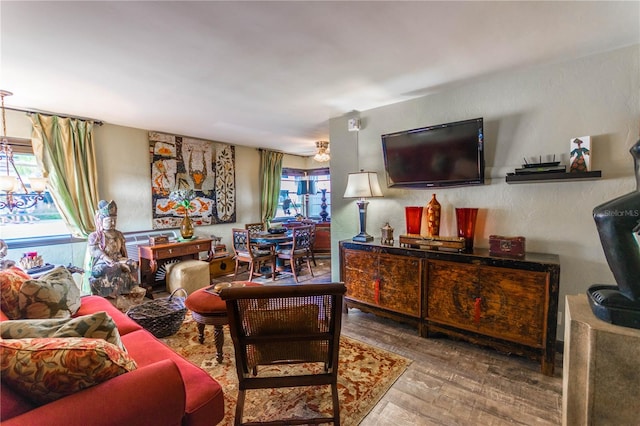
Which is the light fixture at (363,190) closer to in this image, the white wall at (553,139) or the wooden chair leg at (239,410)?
the white wall at (553,139)

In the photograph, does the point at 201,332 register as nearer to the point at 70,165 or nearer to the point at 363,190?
the point at 363,190

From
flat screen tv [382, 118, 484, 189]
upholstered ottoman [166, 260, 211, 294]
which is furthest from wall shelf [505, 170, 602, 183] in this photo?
upholstered ottoman [166, 260, 211, 294]

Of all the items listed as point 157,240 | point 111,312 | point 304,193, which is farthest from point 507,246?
point 304,193

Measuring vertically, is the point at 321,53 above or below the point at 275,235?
above

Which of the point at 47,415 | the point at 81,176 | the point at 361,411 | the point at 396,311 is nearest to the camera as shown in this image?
the point at 47,415

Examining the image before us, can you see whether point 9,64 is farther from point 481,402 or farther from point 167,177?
point 481,402

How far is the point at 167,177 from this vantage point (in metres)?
4.47

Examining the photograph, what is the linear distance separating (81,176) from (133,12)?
2.89m

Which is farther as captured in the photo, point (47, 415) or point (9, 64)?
point (9, 64)

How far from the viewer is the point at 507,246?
2.27 m

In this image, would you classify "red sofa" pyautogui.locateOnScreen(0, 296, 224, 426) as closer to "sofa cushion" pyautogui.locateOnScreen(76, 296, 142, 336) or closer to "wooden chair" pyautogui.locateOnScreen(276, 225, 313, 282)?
"sofa cushion" pyautogui.locateOnScreen(76, 296, 142, 336)

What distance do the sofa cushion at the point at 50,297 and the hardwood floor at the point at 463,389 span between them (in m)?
2.00

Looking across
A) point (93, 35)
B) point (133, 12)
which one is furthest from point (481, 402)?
point (93, 35)

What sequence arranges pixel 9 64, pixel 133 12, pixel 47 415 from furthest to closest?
pixel 9 64 → pixel 133 12 → pixel 47 415
